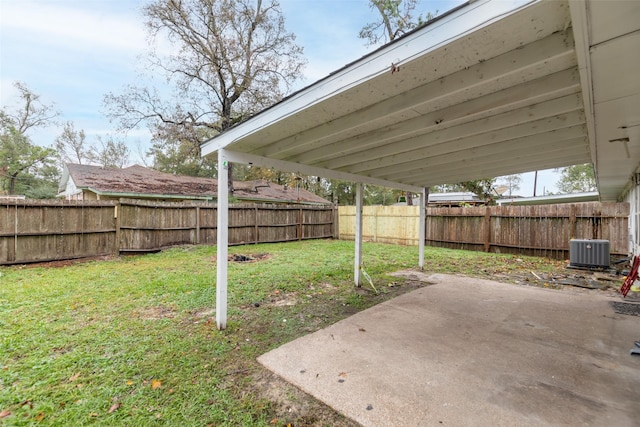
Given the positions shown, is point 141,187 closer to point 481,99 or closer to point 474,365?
point 481,99

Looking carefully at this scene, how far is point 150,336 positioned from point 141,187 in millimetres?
11222

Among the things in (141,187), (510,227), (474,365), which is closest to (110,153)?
(141,187)

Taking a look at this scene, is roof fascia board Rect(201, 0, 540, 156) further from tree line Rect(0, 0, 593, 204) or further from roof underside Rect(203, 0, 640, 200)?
tree line Rect(0, 0, 593, 204)

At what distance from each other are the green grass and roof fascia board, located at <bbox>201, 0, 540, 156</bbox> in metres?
2.31

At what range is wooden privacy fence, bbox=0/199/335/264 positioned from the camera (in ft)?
22.1

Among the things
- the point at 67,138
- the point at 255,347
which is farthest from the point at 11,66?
the point at 255,347

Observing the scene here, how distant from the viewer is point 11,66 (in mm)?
15141

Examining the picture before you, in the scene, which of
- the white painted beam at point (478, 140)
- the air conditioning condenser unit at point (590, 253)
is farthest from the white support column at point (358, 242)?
the air conditioning condenser unit at point (590, 253)

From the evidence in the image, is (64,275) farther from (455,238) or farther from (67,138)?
(67,138)

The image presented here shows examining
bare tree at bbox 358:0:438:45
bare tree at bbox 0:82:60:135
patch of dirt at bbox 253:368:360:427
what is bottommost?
patch of dirt at bbox 253:368:360:427

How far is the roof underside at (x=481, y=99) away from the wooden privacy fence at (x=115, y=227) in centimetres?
658

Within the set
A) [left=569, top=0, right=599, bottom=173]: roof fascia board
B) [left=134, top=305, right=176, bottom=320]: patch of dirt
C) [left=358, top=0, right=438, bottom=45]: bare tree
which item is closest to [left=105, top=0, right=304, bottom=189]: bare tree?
[left=358, top=0, right=438, bottom=45]: bare tree

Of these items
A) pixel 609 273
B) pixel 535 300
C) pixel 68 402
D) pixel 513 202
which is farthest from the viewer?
pixel 513 202

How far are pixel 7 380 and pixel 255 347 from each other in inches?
76.2
